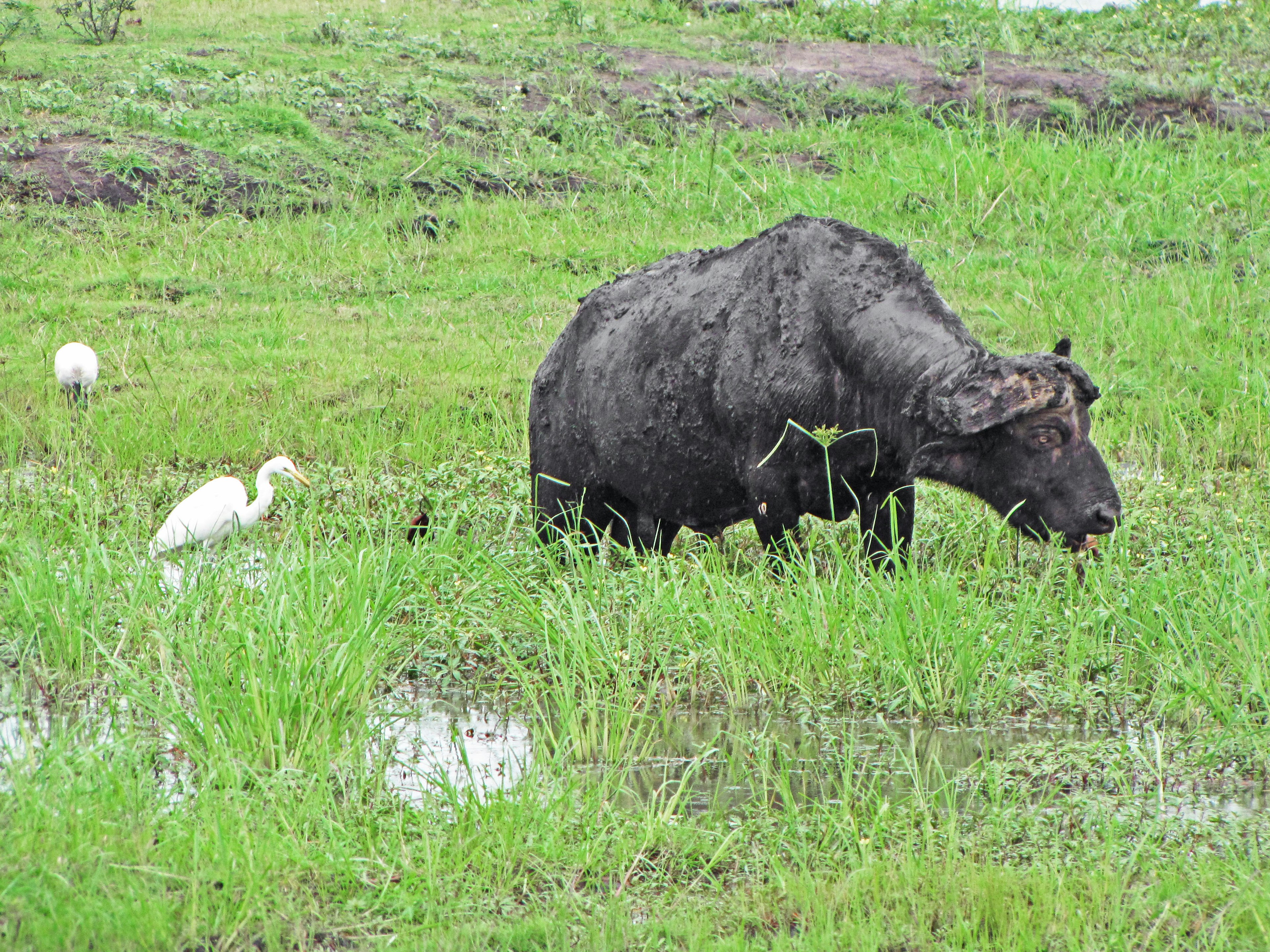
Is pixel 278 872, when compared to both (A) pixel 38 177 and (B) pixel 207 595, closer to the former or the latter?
(B) pixel 207 595

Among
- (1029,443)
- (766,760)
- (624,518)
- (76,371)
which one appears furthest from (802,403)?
(76,371)

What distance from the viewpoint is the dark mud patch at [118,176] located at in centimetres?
1268

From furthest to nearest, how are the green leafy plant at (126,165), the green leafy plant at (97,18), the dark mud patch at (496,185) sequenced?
the green leafy plant at (97,18) < the dark mud patch at (496,185) < the green leafy plant at (126,165)

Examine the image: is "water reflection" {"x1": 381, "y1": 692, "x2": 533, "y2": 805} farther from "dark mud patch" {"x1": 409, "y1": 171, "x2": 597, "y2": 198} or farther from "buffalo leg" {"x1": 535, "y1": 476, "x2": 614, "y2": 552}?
"dark mud patch" {"x1": 409, "y1": 171, "x2": 597, "y2": 198}

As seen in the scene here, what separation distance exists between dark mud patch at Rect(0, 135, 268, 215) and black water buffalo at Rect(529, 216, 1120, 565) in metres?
7.71

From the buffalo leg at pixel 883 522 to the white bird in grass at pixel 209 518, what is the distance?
2.70 meters

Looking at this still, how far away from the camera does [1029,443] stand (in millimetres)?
4914

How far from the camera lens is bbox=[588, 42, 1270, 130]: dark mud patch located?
49.4 feet

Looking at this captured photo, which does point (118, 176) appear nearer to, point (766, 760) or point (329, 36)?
point (329, 36)

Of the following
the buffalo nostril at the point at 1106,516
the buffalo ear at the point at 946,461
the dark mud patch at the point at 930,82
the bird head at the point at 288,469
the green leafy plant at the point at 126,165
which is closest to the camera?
the buffalo nostril at the point at 1106,516

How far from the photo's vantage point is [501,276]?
37.4ft

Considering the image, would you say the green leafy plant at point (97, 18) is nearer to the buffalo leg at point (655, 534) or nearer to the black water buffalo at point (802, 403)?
the black water buffalo at point (802, 403)

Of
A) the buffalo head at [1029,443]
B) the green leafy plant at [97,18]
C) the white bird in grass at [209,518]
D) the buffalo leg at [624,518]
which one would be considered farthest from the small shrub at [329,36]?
the buffalo head at [1029,443]

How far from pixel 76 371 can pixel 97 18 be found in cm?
1000
